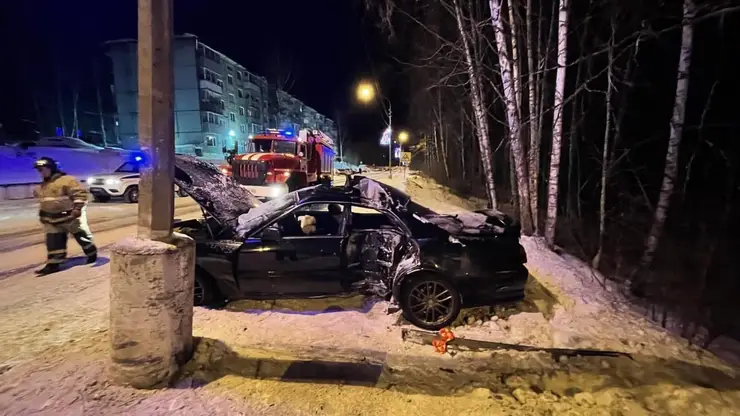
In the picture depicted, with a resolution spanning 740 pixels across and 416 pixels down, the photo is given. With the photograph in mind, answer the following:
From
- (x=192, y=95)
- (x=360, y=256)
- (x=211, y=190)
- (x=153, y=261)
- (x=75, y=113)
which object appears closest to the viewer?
(x=153, y=261)

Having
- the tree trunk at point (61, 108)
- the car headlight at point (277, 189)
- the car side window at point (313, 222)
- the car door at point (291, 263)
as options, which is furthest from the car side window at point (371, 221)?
the tree trunk at point (61, 108)

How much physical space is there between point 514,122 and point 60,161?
31570 millimetres

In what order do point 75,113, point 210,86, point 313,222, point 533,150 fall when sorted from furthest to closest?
point 210,86 → point 75,113 → point 533,150 → point 313,222

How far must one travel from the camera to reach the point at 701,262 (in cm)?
1036

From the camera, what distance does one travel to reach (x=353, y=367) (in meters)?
3.85

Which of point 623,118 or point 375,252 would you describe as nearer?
point 375,252

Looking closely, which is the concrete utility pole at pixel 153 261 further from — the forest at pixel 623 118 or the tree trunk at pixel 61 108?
the tree trunk at pixel 61 108

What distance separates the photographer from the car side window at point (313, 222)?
202 inches

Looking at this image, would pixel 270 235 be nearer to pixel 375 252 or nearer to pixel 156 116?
pixel 375 252

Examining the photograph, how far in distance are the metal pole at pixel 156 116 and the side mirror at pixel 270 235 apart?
57.7 inches

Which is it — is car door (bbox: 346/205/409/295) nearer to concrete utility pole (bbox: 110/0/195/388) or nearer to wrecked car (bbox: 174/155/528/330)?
wrecked car (bbox: 174/155/528/330)

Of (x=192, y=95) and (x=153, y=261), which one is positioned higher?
(x=192, y=95)

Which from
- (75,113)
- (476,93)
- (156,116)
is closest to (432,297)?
(156,116)

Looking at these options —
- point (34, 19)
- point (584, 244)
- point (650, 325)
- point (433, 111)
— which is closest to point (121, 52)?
point (34, 19)
